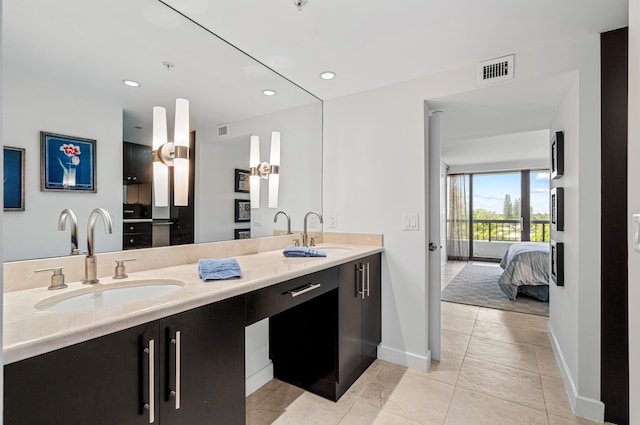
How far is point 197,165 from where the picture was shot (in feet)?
6.15

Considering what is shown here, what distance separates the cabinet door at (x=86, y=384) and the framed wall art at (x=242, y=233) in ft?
3.89

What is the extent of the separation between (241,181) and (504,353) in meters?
2.56

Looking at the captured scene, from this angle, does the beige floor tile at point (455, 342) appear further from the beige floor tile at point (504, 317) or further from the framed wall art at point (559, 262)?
the framed wall art at point (559, 262)

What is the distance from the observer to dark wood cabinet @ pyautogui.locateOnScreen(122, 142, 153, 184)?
1.54 metres

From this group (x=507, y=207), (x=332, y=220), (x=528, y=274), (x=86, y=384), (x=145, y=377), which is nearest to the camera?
(x=86, y=384)

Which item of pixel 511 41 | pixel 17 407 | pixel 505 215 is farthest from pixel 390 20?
pixel 505 215

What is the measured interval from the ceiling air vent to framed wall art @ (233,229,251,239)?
6.37 feet

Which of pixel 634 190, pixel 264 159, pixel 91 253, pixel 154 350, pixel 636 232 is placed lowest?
pixel 154 350

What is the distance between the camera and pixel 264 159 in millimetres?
2467

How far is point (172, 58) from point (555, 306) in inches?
133

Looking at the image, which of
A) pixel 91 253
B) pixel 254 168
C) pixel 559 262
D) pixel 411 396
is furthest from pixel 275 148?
pixel 559 262

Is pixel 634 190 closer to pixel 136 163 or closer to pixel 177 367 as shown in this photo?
pixel 177 367

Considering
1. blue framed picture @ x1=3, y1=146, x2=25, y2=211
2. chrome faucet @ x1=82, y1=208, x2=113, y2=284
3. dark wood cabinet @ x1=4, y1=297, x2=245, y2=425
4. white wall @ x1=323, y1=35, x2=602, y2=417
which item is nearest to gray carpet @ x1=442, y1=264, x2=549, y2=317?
white wall @ x1=323, y1=35, x2=602, y2=417

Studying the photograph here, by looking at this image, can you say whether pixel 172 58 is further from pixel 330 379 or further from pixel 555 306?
pixel 555 306
